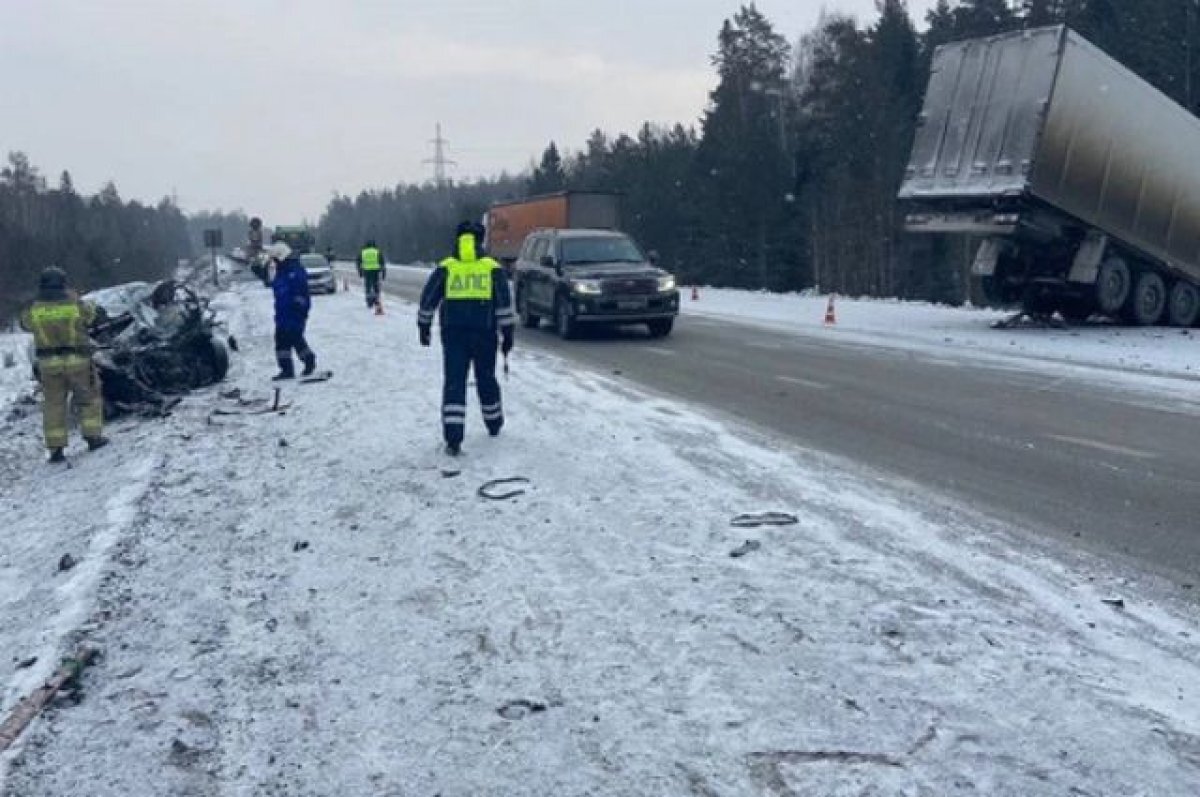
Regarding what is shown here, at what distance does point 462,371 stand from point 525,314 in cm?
1265

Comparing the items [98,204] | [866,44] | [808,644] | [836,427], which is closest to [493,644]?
[808,644]

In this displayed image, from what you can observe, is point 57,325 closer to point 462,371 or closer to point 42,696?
point 462,371

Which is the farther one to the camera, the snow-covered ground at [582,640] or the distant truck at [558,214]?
the distant truck at [558,214]

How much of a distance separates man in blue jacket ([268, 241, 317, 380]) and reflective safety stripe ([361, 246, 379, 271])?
502 inches

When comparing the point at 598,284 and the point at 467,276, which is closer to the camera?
the point at 467,276

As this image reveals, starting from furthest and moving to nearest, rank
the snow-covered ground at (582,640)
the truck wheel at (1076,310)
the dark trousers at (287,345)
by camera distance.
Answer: the truck wheel at (1076,310) → the dark trousers at (287,345) → the snow-covered ground at (582,640)

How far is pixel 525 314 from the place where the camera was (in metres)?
20.7

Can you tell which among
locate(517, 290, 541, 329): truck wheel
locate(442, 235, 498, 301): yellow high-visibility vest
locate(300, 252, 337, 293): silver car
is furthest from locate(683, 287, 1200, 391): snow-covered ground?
locate(300, 252, 337, 293): silver car

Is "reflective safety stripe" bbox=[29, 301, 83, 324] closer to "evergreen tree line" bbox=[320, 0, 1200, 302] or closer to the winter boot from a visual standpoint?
the winter boot

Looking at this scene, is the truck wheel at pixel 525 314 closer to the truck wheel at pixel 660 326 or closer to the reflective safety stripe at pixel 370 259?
the truck wheel at pixel 660 326

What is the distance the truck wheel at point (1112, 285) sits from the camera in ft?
62.5

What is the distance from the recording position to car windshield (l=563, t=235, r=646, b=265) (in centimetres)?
1833

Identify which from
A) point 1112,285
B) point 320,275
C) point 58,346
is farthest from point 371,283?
point 1112,285

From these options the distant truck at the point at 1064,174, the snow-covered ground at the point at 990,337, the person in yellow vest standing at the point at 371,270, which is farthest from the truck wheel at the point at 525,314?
the distant truck at the point at 1064,174
